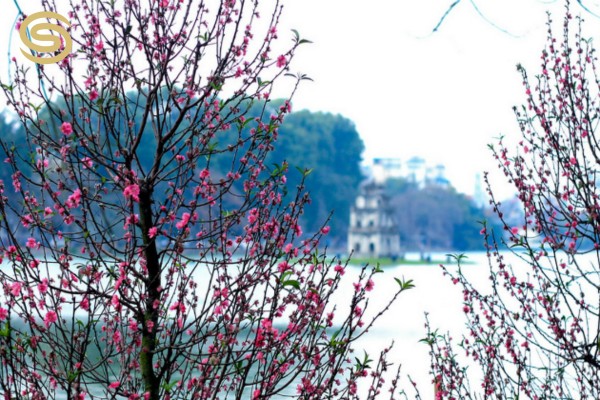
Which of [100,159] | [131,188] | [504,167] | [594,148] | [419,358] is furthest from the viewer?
[419,358]

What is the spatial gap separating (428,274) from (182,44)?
262 ft

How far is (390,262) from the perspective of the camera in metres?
84.8

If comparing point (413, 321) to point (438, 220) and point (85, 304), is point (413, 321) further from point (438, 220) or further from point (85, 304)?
point (438, 220)

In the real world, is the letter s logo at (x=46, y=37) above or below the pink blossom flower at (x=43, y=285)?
above

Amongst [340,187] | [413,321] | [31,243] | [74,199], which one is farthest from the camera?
[340,187]

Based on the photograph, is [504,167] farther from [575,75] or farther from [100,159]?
[100,159]

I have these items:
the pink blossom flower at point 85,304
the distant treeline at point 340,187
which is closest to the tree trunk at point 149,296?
the pink blossom flower at point 85,304

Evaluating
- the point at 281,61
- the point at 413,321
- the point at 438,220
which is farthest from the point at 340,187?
the point at 281,61

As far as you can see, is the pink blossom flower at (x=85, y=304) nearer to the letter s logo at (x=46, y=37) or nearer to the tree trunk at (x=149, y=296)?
the tree trunk at (x=149, y=296)

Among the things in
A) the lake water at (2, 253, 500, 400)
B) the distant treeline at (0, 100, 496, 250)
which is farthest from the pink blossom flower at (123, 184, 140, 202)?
the distant treeline at (0, 100, 496, 250)

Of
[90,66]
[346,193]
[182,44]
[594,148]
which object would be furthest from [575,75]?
[346,193]

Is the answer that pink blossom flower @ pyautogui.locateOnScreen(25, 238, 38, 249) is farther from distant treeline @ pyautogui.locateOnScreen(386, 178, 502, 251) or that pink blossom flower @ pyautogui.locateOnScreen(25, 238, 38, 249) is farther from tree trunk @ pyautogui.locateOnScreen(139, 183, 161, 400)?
distant treeline @ pyautogui.locateOnScreen(386, 178, 502, 251)

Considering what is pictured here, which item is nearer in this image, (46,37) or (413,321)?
(46,37)

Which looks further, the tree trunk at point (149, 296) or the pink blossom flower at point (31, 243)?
the tree trunk at point (149, 296)
